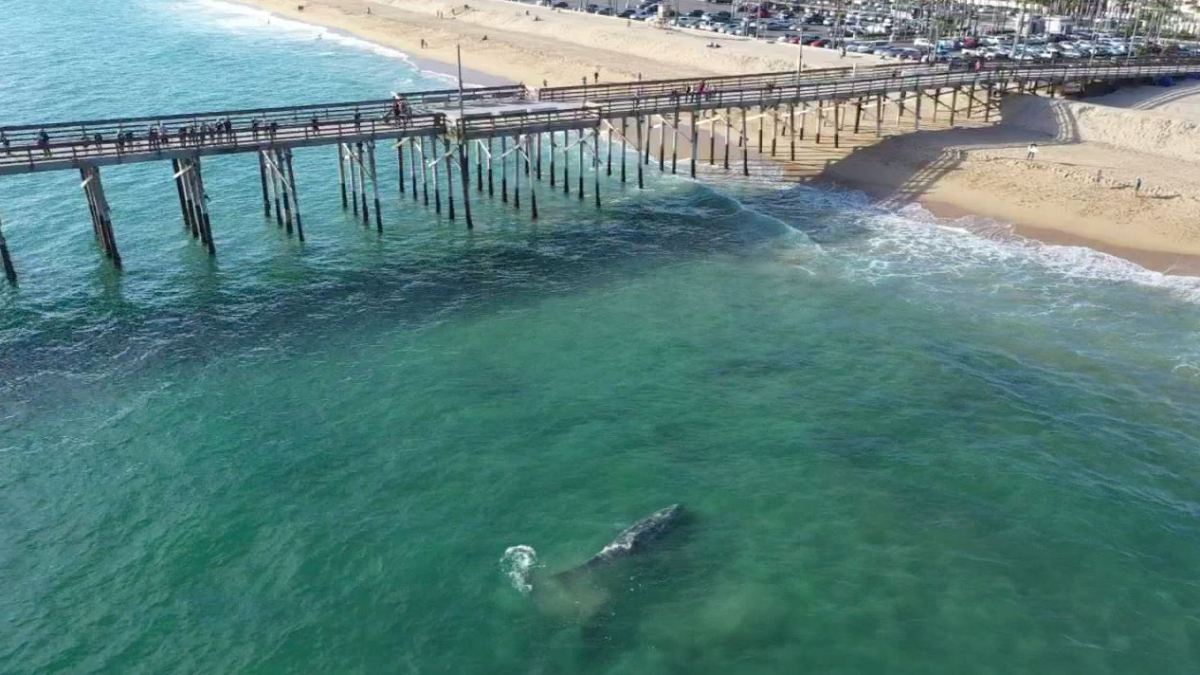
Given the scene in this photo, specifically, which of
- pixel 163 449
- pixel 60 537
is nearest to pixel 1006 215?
pixel 163 449

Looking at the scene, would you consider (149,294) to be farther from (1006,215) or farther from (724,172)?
(1006,215)

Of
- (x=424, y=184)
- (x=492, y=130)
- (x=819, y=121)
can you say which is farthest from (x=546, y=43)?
(x=492, y=130)

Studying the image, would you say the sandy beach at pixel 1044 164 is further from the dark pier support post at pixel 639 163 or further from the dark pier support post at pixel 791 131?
the dark pier support post at pixel 639 163

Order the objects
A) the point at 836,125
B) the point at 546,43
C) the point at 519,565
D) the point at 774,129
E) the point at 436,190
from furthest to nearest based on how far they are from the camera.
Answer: the point at 546,43, the point at 774,129, the point at 836,125, the point at 436,190, the point at 519,565

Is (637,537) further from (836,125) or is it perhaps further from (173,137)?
(836,125)

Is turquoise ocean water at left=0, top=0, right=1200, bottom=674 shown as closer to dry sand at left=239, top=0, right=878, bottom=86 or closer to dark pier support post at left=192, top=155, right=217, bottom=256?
dark pier support post at left=192, top=155, right=217, bottom=256

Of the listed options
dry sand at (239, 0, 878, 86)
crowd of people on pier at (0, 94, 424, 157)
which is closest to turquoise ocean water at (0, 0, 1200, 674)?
crowd of people on pier at (0, 94, 424, 157)
